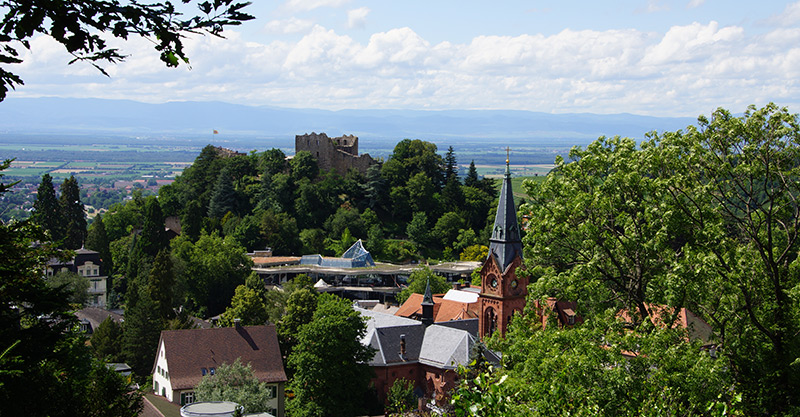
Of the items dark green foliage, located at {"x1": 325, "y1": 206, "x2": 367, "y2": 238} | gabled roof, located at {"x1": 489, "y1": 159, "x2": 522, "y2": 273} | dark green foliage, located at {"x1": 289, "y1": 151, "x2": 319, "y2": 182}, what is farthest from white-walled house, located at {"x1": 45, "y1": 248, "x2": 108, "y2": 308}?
gabled roof, located at {"x1": 489, "y1": 159, "x2": 522, "y2": 273}

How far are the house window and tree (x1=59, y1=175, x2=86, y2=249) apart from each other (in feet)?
129

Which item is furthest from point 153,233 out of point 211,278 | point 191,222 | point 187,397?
point 187,397

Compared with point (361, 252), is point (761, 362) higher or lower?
higher

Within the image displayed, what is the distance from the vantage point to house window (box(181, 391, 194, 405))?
1611 inches

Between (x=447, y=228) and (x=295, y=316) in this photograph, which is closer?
(x=295, y=316)

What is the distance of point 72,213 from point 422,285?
3329 cm

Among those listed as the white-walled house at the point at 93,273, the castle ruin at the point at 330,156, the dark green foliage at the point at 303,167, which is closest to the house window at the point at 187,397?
the white-walled house at the point at 93,273

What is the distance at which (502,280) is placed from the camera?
1905 inches

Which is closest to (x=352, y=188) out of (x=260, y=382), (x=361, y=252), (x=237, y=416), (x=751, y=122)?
(x=361, y=252)

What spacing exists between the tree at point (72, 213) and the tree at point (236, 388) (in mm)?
41419

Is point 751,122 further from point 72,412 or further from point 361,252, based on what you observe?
point 361,252

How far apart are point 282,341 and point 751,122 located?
35885 millimetres

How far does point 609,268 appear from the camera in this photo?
1980cm

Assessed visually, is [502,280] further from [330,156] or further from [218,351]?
[330,156]
